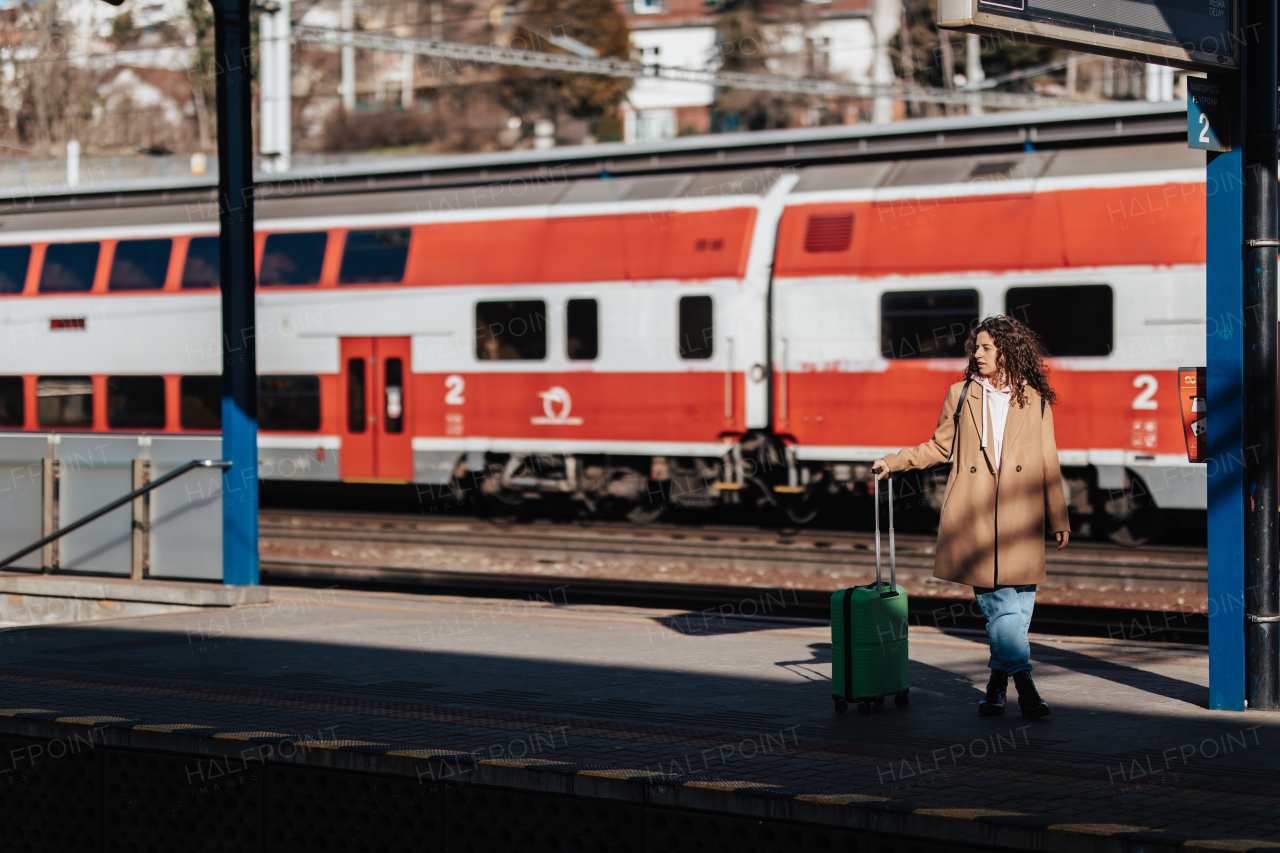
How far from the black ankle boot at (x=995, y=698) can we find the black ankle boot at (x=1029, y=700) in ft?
0.22

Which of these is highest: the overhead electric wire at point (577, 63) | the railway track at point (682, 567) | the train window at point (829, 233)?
the overhead electric wire at point (577, 63)

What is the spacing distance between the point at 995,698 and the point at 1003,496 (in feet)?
2.94

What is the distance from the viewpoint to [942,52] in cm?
5397

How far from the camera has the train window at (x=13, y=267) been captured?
19.9 m

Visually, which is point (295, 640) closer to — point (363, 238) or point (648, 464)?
point (648, 464)

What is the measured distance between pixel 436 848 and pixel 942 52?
53.2 metres

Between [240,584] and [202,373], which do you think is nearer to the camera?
[240,584]

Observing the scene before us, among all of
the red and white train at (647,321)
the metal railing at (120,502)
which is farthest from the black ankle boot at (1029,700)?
the red and white train at (647,321)

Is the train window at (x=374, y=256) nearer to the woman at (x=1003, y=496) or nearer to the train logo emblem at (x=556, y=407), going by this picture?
the train logo emblem at (x=556, y=407)

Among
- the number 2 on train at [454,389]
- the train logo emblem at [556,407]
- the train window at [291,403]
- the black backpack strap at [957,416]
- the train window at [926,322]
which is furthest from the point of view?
the train window at [291,403]

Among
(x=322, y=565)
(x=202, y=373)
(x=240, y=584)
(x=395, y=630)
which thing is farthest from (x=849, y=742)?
(x=202, y=373)

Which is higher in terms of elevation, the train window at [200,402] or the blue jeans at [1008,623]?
the train window at [200,402]

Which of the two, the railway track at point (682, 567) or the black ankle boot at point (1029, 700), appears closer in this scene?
the black ankle boot at point (1029, 700)

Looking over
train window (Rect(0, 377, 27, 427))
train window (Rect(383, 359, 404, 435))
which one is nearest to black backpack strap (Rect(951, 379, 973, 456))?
train window (Rect(383, 359, 404, 435))
